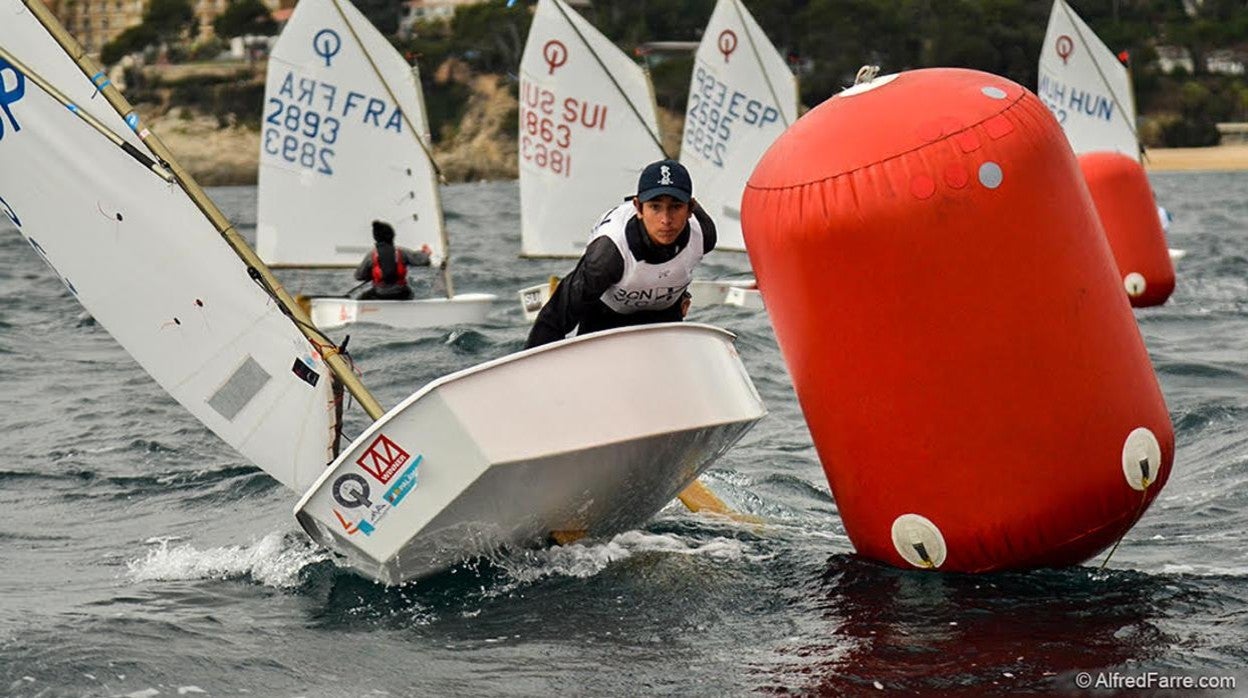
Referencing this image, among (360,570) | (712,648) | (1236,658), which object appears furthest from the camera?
(360,570)

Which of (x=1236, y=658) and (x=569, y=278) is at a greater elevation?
(x=569, y=278)

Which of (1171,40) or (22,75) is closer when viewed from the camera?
(22,75)

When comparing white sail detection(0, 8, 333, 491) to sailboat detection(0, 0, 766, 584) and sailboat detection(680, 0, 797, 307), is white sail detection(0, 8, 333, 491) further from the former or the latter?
sailboat detection(680, 0, 797, 307)

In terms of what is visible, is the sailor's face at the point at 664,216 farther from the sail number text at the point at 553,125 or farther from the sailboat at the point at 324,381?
the sail number text at the point at 553,125

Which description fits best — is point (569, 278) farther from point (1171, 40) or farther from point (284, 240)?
point (1171, 40)

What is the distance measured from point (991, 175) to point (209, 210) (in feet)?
8.93

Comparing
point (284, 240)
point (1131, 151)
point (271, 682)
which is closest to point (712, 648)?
point (271, 682)

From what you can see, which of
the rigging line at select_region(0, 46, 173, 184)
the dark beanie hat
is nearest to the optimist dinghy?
the dark beanie hat

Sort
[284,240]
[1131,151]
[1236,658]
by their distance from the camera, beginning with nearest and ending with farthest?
1. [1236,658]
2. [284,240]
3. [1131,151]

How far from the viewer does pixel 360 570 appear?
6.32m

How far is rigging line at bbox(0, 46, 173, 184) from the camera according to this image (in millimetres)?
6375

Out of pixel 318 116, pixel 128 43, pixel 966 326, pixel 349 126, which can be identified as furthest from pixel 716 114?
pixel 128 43

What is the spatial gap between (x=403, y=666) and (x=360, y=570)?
3.07ft

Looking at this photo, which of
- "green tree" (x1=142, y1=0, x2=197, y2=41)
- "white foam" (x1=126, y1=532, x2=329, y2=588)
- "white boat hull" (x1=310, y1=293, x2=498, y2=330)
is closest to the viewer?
"white foam" (x1=126, y1=532, x2=329, y2=588)
